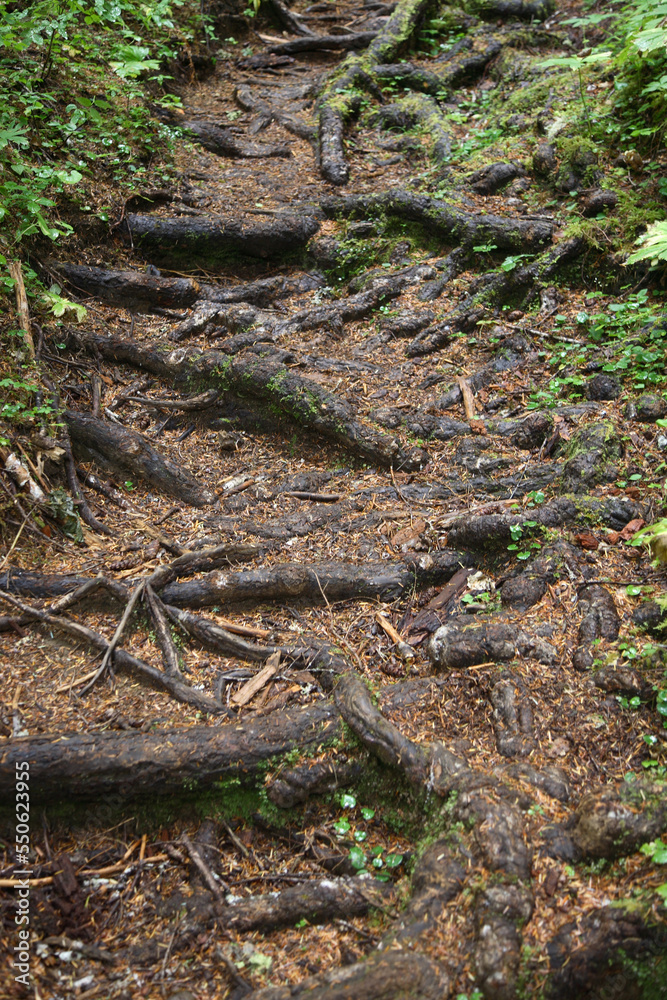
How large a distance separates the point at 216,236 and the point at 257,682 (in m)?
5.45

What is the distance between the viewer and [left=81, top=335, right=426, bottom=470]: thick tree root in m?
5.20

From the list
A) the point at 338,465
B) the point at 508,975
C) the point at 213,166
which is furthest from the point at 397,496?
the point at 213,166

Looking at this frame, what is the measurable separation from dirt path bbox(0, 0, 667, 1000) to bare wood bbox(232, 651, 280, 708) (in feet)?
0.09

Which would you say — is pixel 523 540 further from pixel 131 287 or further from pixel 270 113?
pixel 270 113

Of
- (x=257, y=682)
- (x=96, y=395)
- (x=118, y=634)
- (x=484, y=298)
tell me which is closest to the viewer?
(x=257, y=682)

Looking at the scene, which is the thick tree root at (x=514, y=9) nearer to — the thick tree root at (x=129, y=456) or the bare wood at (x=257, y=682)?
the thick tree root at (x=129, y=456)

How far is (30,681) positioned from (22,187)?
421 cm

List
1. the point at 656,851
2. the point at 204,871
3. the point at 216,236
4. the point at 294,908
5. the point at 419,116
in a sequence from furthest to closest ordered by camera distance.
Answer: the point at 419,116 → the point at 216,236 → the point at 204,871 → the point at 294,908 → the point at 656,851

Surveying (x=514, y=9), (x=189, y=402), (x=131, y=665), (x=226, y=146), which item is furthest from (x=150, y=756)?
(x=514, y=9)

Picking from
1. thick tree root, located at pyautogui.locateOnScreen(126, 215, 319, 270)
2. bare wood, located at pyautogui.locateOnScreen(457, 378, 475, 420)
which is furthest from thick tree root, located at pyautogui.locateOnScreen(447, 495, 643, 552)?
thick tree root, located at pyautogui.locateOnScreen(126, 215, 319, 270)

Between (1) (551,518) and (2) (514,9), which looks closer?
(1) (551,518)

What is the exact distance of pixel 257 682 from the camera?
3.78m

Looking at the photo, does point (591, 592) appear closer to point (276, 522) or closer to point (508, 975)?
point (508, 975)

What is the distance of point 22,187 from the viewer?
530 cm
